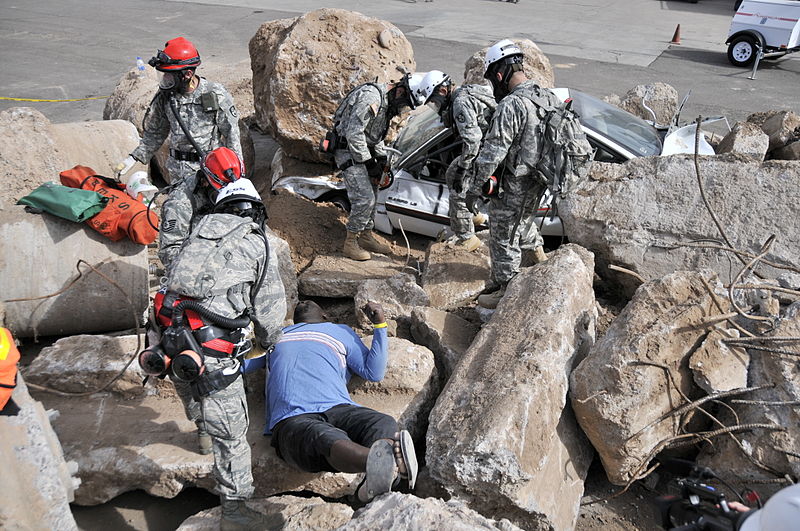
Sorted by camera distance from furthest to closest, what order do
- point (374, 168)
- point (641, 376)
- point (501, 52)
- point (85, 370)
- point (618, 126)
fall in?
point (618, 126) < point (374, 168) < point (501, 52) < point (85, 370) < point (641, 376)

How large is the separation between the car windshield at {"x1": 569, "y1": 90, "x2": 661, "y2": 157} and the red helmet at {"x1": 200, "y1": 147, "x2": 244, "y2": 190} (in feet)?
11.4

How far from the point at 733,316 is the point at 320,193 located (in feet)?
14.0

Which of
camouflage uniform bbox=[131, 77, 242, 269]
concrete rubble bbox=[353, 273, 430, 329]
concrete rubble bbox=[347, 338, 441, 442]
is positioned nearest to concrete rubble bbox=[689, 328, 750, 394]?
concrete rubble bbox=[347, 338, 441, 442]

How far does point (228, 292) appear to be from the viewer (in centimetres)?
347

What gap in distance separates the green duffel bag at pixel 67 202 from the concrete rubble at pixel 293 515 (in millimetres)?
2487

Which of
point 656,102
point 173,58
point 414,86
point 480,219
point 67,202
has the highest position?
point 173,58

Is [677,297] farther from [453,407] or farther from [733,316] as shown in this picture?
[453,407]

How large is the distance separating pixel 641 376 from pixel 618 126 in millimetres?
3551

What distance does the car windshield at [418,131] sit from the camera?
21.5ft

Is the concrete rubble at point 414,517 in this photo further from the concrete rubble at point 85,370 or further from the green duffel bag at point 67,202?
the green duffel bag at point 67,202

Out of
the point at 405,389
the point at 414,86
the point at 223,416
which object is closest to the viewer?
the point at 223,416

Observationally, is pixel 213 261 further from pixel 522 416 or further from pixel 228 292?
pixel 522 416

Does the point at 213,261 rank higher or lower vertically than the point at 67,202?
higher

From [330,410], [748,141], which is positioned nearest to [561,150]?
[330,410]
